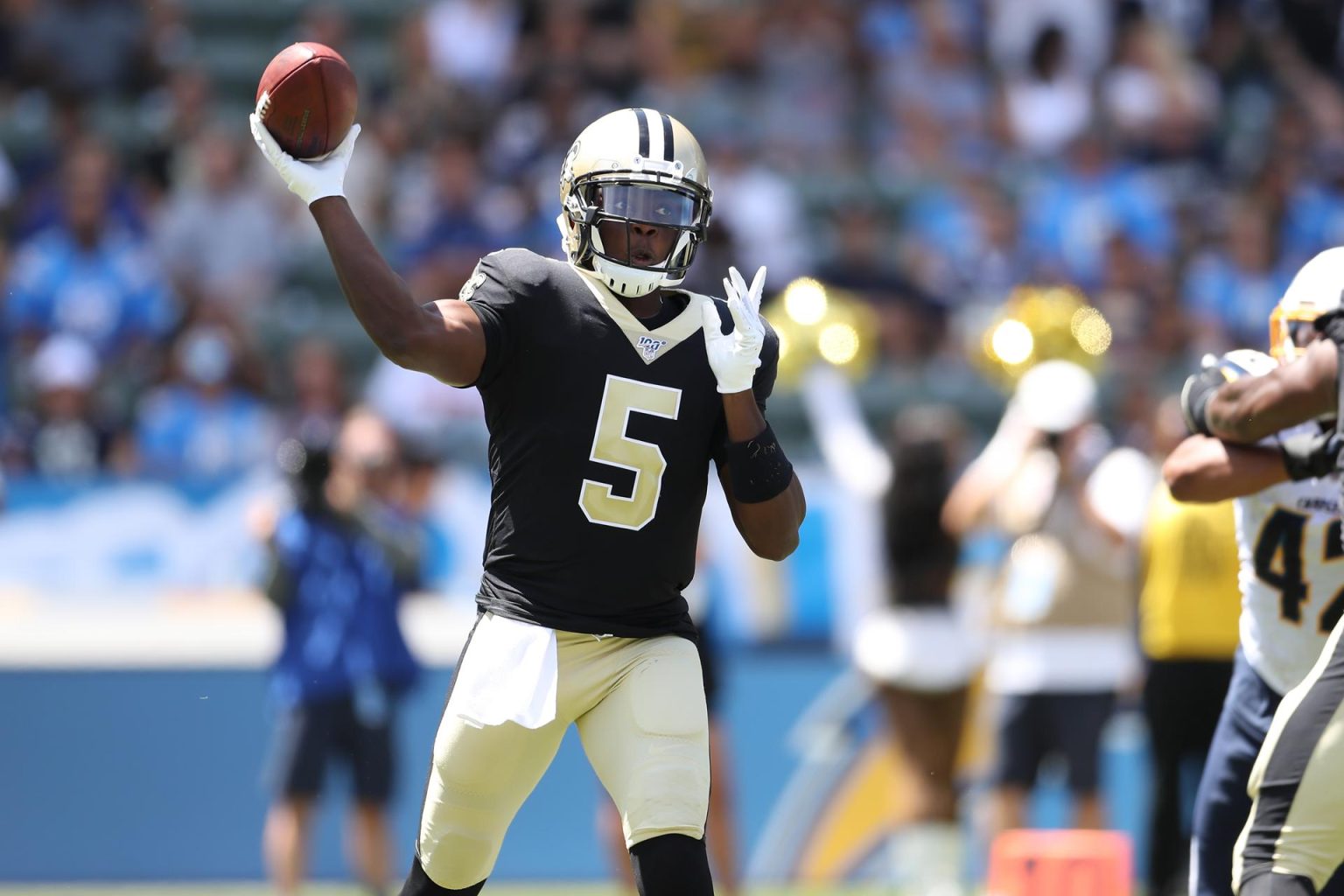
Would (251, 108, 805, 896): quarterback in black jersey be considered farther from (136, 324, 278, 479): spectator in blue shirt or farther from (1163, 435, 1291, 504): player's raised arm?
(136, 324, 278, 479): spectator in blue shirt

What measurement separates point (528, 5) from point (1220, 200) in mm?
4433

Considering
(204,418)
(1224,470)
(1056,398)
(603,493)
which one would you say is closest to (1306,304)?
(1224,470)

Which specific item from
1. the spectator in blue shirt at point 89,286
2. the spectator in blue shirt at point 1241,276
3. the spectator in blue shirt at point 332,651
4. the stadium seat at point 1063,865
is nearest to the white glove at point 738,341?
the stadium seat at point 1063,865

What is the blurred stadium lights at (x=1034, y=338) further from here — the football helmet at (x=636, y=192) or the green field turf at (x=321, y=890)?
the football helmet at (x=636, y=192)

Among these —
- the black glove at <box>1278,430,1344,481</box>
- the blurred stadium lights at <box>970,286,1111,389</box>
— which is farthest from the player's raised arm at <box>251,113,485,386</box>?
the blurred stadium lights at <box>970,286,1111,389</box>

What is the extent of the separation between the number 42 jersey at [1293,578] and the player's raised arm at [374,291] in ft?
6.36

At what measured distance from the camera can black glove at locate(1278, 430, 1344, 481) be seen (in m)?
4.14

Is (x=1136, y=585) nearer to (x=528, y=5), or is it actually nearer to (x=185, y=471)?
(x=185, y=471)

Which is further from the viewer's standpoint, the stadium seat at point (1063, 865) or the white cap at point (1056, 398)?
the white cap at point (1056, 398)

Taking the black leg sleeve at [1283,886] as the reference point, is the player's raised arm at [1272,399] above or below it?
above

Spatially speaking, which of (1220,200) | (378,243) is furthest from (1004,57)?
(378,243)

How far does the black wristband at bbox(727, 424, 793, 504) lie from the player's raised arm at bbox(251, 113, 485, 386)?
0.60m

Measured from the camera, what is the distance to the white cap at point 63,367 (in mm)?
9156

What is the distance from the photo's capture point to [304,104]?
12.4ft
